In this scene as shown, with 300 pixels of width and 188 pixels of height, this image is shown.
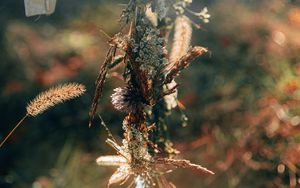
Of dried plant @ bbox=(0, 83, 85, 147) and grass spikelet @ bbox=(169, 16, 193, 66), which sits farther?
grass spikelet @ bbox=(169, 16, 193, 66)

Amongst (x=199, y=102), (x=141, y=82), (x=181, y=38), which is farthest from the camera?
(x=199, y=102)

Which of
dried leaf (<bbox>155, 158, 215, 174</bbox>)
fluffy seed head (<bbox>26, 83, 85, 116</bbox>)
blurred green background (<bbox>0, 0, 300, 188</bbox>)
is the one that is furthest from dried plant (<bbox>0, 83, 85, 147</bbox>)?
blurred green background (<bbox>0, 0, 300, 188</bbox>)

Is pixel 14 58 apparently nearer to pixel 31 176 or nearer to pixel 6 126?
pixel 6 126

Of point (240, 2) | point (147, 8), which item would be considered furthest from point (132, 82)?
point (240, 2)

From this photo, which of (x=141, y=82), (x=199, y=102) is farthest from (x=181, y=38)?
(x=199, y=102)

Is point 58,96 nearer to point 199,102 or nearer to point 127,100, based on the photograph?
point 127,100

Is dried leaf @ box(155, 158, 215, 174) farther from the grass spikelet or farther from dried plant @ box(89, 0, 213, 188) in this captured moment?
the grass spikelet
